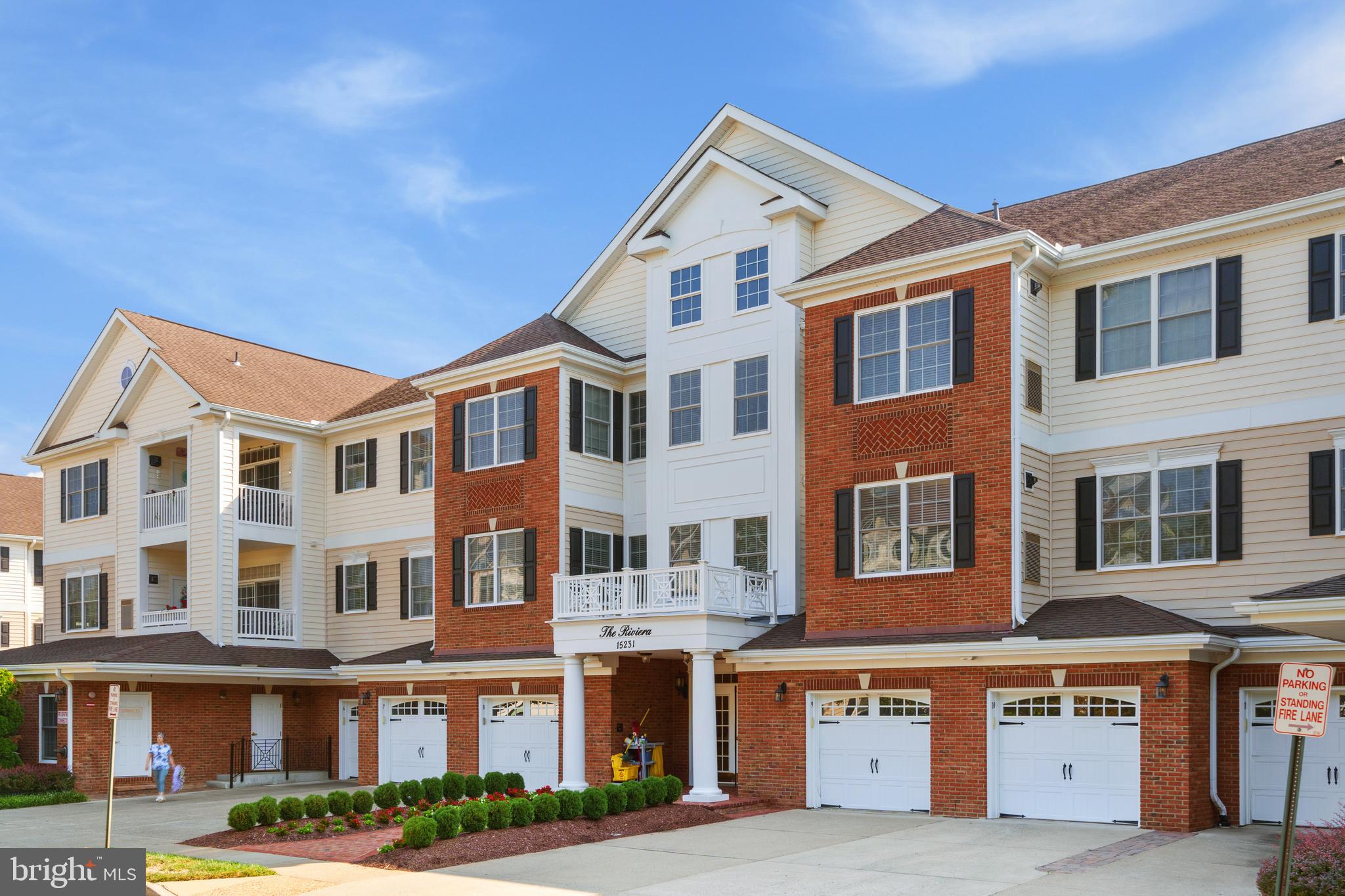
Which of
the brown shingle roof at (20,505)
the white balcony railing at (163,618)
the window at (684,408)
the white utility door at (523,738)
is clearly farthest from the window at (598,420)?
the brown shingle roof at (20,505)

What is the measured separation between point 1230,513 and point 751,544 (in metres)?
9.11

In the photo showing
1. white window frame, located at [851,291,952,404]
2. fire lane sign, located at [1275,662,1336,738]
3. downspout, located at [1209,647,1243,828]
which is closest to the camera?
fire lane sign, located at [1275,662,1336,738]

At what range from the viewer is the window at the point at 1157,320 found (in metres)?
21.1

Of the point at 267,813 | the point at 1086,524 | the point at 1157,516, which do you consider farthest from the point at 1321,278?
the point at 267,813

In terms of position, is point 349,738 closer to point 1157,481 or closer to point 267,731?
point 267,731

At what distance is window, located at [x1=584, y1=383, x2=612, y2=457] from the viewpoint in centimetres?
2842

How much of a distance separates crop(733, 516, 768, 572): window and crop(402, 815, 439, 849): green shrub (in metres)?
9.40

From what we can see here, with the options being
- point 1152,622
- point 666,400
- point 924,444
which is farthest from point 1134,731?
point 666,400

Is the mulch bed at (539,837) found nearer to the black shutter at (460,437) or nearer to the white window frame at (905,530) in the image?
the white window frame at (905,530)

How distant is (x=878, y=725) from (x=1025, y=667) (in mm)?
3027

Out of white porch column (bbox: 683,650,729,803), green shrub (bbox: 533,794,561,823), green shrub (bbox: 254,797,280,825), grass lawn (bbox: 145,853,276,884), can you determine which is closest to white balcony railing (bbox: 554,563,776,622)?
white porch column (bbox: 683,650,729,803)

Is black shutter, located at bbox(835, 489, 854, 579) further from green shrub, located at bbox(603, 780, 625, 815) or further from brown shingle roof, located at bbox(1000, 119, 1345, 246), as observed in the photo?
brown shingle roof, located at bbox(1000, 119, 1345, 246)

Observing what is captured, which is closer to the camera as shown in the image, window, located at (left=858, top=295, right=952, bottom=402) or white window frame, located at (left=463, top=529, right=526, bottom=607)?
window, located at (left=858, top=295, right=952, bottom=402)

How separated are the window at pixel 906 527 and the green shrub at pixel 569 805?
20.7 ft
